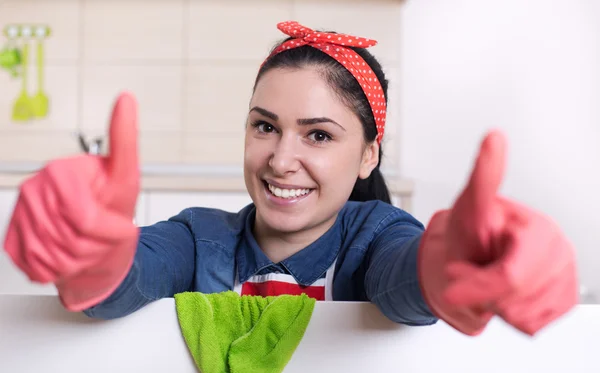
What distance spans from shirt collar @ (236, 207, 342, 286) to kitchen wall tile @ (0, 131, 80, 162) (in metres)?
1.59

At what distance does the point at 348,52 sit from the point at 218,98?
1.45 meters

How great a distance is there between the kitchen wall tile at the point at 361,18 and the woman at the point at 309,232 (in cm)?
129

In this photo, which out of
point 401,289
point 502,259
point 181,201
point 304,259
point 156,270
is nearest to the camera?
point 502,259

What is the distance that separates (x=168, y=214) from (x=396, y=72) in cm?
99

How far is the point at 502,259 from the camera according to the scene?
51 cm

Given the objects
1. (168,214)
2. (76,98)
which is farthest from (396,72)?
(76,98)

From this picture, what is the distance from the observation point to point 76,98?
250 cm

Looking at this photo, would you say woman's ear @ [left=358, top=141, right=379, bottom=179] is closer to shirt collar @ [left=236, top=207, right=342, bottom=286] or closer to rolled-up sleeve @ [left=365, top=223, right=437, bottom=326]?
shirt collar @ [left=236, top=207, right=342, bottom=286]

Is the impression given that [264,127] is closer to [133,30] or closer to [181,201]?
[181,201]

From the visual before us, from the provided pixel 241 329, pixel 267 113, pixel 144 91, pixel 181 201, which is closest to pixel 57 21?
pixel 144 91

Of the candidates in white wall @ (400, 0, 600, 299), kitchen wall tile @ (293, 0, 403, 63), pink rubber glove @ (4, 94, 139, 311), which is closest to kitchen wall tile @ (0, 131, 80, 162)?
kitchen wall tile @ (293, 0, 403, 63)

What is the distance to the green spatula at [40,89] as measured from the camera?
2.46m

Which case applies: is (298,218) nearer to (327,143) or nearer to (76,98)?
(327,143)

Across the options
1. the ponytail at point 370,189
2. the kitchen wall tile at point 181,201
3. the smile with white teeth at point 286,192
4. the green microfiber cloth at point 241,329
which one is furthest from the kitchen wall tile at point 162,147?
the green microfiber cloth at point 241,329
